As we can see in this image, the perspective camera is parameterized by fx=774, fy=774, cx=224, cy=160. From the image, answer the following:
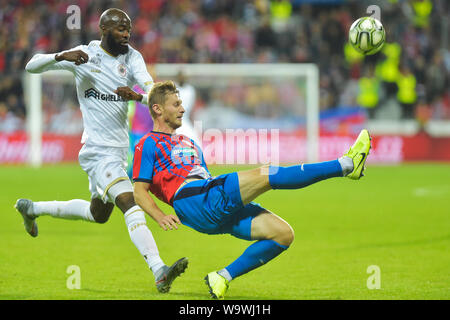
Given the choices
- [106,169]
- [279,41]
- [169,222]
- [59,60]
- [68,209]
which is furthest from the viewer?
[279,41]

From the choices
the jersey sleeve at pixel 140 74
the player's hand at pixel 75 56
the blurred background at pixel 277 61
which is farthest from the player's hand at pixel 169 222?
the blurred background at pixel 277 61

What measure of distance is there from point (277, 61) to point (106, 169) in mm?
17720

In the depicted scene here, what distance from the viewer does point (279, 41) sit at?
24.1 meters

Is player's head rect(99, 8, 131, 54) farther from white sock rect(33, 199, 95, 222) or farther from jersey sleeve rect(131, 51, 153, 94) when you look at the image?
white sock rect(33, 199, 95, 222)

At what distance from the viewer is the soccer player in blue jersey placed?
208 inches

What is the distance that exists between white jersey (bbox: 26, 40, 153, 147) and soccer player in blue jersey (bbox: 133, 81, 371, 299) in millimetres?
873

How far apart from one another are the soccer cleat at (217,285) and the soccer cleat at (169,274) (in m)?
0.22

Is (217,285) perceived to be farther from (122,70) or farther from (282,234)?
(122,70)

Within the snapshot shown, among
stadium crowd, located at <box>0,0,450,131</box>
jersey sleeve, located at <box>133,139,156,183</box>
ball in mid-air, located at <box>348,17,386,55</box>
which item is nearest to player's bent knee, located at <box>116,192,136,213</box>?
jersey sleeve, located at <box>133,139,156,183</box>

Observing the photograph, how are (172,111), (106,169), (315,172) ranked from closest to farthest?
(315,172) → (172,111) → (106,169)

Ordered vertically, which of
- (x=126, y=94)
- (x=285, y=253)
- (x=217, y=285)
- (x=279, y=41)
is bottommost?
(x=285, y=253)

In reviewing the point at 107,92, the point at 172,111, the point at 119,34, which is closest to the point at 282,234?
the point at 172,111

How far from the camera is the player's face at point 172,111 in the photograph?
5.93 meters

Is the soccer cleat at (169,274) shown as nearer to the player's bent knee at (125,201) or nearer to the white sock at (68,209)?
the player's bent knee at (125,201)
